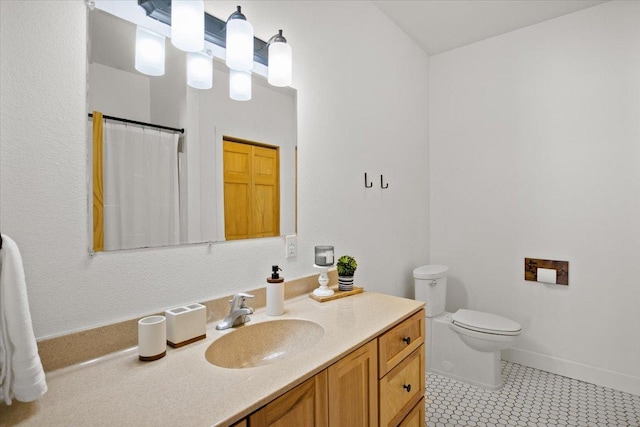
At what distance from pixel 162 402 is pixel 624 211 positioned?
110 inches

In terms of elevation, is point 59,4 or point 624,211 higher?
point 59,4

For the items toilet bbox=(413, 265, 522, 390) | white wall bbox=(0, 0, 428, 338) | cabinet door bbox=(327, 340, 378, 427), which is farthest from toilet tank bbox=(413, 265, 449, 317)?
cabinet door bbox=(327, 340, 378, 427)

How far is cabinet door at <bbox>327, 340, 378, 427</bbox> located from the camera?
3.22 feet

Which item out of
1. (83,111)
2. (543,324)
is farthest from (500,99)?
(83,111)

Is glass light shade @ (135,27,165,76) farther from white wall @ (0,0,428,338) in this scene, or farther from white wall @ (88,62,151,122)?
white wall @ (0,0,428,338)

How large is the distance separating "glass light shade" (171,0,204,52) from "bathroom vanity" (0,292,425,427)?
1013 mm

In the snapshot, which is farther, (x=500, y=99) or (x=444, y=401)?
(x=500, y=99)

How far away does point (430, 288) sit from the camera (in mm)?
2430

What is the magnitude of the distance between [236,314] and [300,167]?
79cm

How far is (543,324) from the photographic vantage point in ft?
8.05

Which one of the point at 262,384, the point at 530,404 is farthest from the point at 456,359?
the point at 262,384

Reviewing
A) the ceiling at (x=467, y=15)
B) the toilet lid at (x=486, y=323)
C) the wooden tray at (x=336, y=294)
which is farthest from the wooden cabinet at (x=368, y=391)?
the ceiling at (x=467, y=15)

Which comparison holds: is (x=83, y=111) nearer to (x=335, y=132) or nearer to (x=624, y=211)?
(x=335, y=132)

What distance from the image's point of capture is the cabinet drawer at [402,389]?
1222 millimetres
